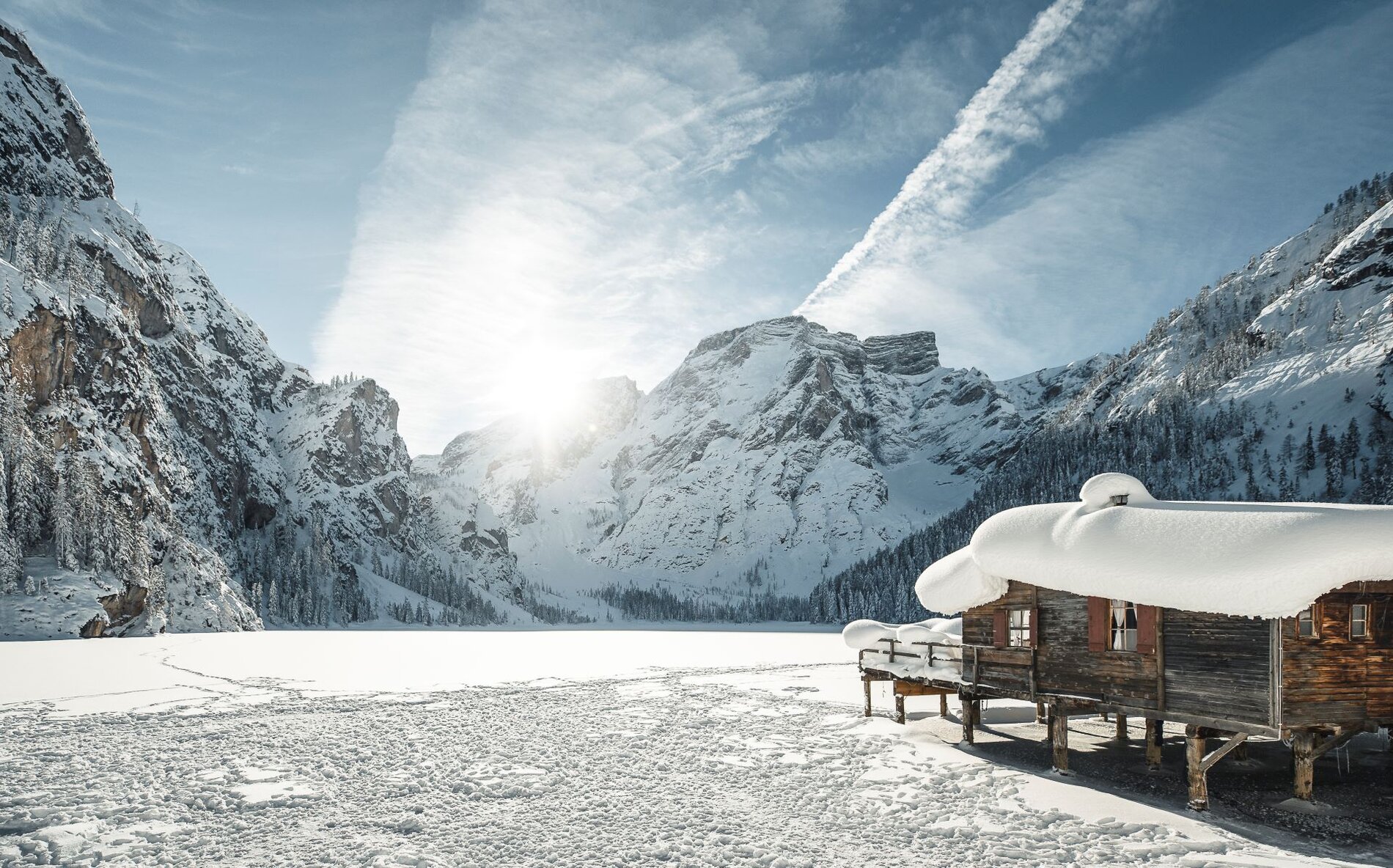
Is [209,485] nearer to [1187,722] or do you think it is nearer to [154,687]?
[154,687]

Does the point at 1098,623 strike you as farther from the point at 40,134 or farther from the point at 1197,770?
the point at 40,134

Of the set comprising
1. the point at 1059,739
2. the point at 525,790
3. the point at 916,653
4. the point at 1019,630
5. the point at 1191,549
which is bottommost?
the point at 525,790

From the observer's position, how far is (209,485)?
519 ft

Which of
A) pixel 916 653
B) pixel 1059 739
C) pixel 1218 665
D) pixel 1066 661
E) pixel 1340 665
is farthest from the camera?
pixel 916 653

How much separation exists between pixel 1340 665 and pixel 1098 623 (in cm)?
480

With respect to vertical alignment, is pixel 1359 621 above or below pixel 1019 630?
above

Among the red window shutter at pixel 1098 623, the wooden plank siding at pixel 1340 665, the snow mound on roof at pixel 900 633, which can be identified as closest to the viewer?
the wooden plank siding at pixel 1340 665

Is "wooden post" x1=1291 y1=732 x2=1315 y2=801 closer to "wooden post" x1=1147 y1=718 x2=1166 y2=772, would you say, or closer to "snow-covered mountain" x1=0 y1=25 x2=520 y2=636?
"wooden post" x1=1147 y1=718 x2=1166 y2=772

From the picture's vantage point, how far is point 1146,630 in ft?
59.4

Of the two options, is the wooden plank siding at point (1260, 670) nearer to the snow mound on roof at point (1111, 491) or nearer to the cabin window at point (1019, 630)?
the cabin window at point (1019, 630)

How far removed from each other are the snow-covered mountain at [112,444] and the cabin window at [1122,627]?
86003 mm

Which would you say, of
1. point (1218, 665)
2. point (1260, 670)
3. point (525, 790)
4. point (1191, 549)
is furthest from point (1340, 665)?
point (525, 790)

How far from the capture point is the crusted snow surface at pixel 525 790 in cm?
1348

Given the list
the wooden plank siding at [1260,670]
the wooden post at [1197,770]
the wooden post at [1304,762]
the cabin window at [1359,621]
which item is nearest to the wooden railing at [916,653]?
the wooden plank siding at [1260,670]
